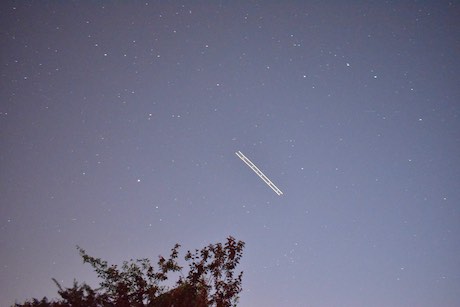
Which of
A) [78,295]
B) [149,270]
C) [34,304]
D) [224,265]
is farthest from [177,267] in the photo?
[34,304]

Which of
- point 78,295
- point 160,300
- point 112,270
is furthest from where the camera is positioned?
point 112,270

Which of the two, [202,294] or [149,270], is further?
[149,270]

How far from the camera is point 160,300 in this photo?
14.8 m

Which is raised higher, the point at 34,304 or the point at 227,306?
the point at 227,306

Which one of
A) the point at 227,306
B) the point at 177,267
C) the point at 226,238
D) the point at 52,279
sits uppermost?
the point at 226,238

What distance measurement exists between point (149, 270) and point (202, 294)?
9.95 ft

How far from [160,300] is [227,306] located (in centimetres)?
315

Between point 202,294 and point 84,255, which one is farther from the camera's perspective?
point 84,255

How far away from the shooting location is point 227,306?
50.4 feet

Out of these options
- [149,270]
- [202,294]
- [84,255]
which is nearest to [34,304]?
[84,255]

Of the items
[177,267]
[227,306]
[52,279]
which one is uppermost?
[177,267]

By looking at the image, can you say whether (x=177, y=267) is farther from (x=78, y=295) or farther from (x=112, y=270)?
(x=78, y=295)

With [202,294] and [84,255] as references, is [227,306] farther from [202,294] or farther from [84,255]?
[84,255]

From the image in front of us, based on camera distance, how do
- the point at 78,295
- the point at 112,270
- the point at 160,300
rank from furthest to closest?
the point at 112,270 < the point at 160,300 < the point at 78,295
